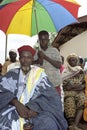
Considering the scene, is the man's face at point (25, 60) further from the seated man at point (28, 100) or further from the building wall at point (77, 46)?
the building wall at point (77, 46)

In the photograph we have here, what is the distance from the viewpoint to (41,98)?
513 cm

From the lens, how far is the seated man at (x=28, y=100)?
4965 millimetres

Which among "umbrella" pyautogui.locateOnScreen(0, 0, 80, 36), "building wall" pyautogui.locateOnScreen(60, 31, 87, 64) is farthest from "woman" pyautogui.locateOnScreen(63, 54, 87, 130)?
"building wall" pyautogui.locateOnScreen(60, 31, 87, 64)

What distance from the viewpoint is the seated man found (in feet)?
16.3

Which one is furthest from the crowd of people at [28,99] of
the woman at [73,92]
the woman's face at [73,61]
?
the woman's face at [73,61]

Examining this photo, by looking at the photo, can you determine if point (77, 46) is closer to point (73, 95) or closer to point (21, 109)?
point (73, 95)

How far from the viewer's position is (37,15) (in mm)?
6652

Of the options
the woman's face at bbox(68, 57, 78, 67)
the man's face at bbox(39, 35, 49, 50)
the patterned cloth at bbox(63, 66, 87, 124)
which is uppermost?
the man's face at bbox(39, 35, 49, 50)

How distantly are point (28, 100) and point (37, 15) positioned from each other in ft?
6.50

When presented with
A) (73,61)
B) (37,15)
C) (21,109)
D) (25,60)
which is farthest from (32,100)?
(73,61)

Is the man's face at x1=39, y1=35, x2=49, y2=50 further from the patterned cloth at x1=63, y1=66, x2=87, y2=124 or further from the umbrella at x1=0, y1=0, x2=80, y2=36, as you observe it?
the patterned cloth at x1=63, y1=66, x2=87, y2=124

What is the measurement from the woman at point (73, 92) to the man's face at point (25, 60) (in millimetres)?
1953

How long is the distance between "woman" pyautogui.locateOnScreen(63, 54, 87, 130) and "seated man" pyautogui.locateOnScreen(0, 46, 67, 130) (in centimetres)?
188

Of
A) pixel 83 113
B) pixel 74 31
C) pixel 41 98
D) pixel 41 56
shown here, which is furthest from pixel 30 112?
pixel 74 31
